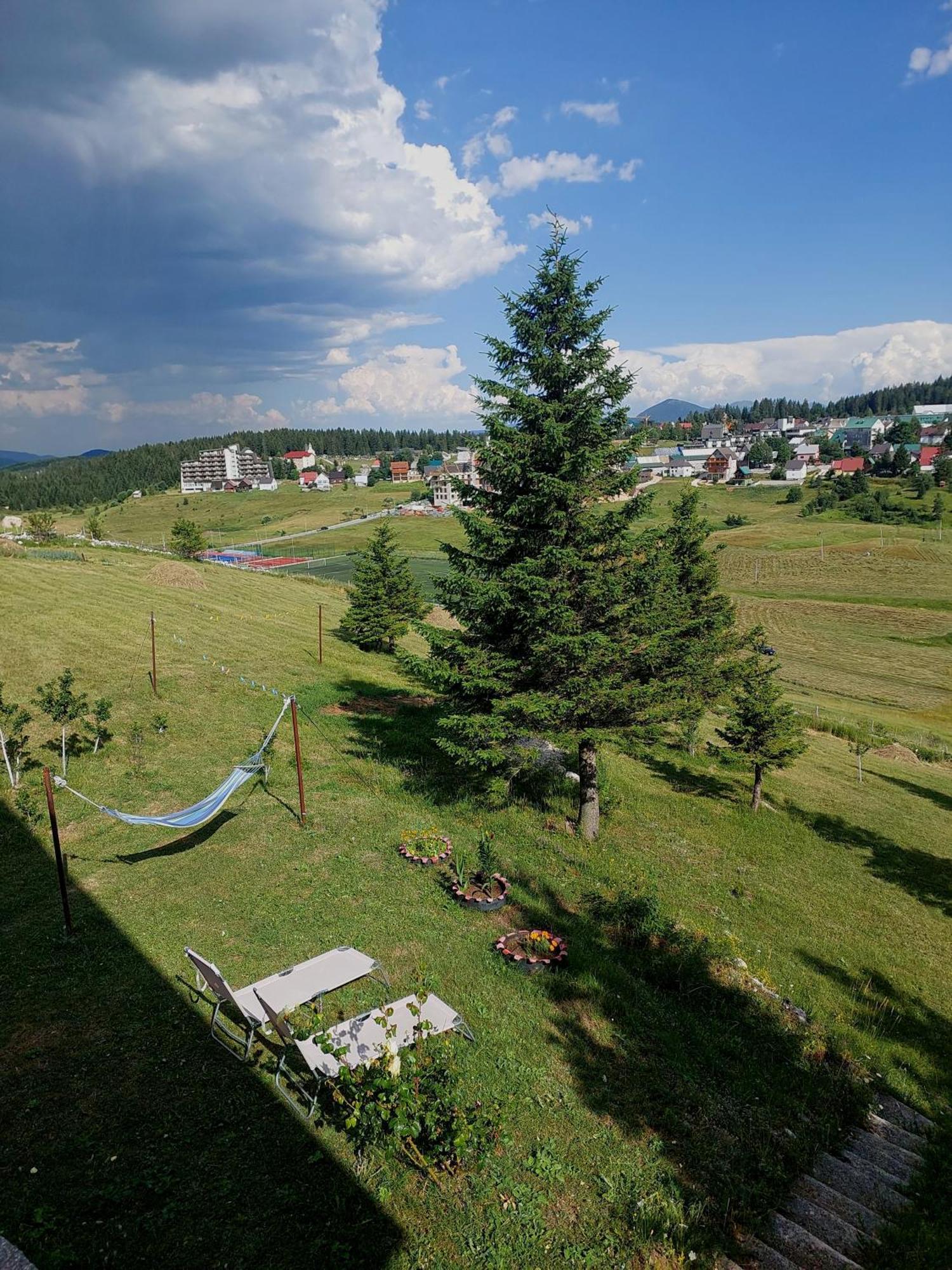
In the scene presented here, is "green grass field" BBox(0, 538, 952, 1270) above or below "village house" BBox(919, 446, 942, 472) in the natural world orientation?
below

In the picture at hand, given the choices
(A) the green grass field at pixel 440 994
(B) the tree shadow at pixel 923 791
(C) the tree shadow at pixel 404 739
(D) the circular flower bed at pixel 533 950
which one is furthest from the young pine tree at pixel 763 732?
(D) the circular flower bed at pixel 533 950

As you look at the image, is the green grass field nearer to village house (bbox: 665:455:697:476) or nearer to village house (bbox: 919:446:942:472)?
village house (bbox: 919:446:942:472)

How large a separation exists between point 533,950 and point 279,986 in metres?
3.25

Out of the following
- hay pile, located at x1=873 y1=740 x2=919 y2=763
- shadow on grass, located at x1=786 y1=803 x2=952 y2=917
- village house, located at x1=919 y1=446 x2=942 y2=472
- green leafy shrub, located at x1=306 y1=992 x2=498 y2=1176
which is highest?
village house, located at x1=919 y1=446 x2=942 y2=472

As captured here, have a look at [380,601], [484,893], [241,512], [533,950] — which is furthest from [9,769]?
[241,512]

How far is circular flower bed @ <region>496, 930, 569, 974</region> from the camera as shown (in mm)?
8477

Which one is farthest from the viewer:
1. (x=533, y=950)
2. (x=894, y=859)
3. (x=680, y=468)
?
(x=680, y=468)

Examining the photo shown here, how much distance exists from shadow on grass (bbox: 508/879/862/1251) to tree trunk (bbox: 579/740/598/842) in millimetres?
3712

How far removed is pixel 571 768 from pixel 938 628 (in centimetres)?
5636

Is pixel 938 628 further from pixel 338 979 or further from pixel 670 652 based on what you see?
pixel 338 979

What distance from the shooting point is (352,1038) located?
6.50 metres

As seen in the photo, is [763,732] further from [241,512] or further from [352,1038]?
[241,512]

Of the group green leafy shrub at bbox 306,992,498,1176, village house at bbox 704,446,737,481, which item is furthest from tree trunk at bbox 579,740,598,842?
village house at bbox 704,446,737,481

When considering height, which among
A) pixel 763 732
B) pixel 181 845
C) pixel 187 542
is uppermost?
pixel 187 542
